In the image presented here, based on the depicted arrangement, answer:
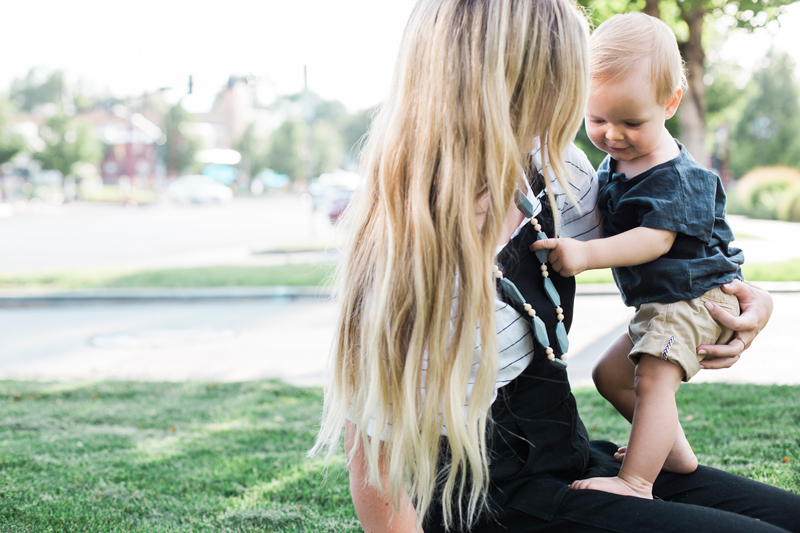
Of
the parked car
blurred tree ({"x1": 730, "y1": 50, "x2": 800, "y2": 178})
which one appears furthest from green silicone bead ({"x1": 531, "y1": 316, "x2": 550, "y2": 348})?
the parked car

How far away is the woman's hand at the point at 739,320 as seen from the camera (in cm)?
167

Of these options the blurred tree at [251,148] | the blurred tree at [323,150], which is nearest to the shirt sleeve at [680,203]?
the blurred tree at [251,148]

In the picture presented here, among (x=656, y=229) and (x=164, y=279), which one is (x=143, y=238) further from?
(x=656, y=229)

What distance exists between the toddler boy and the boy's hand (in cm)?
8

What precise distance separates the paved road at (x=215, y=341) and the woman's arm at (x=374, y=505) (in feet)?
13.6

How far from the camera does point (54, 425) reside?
13.5 feet

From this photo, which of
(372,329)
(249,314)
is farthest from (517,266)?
(249,314)

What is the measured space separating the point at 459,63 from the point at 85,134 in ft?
151

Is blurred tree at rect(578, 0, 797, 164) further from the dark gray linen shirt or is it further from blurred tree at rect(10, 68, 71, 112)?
blurred tree at rect(10, 68, 71, 112)

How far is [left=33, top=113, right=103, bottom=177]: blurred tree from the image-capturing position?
135 feet

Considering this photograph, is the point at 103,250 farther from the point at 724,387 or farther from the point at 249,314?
the point at 724,387

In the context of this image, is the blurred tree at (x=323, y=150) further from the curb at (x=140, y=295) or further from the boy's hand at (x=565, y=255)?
the boy's hand at (x=565, y=255)

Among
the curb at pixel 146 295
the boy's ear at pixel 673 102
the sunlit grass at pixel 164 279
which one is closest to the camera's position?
the boy's ear at pixel 673 102

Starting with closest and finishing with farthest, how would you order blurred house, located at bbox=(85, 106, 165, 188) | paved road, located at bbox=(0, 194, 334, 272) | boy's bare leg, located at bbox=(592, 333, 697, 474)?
boy's bare leg, located at bbox=(592, 333, 697, 474), paved road, located at bbox=(0, 194, 334, 272), blurred house, located at bbox=(85, 106, 165, 188)
